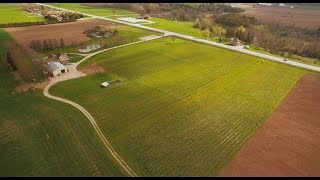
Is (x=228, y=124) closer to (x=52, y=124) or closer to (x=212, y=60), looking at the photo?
(x=52, y=124)

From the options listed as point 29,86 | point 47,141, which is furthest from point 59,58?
point 47,141

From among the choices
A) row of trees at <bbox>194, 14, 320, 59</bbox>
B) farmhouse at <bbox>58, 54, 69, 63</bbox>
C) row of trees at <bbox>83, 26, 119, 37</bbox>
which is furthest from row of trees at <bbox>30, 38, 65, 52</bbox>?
row of trees at <bbox>194, 14, 320, 59</bbox>

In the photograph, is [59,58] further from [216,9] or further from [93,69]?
[216,9]

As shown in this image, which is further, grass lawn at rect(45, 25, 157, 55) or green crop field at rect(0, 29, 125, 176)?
grass lawn at rect(45, 25, 157, 55)

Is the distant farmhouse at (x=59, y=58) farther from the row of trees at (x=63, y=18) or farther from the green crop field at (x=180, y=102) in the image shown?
the row of trees at (x=63, y=18)

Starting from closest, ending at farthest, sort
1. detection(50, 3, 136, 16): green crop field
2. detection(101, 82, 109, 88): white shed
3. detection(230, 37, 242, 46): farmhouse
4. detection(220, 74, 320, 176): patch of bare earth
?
detection(220, 74, 320, 176): patch of bare earth
detection(101, 82, 109, 88): white shed
detection(230, 37, 242, 46): farmhouse
detection(50, 3, 136, 16): green crop field

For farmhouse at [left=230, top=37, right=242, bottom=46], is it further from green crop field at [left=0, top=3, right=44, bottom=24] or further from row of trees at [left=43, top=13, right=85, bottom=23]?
green crop field at [left=0, top=3, right=44, bottom=24]

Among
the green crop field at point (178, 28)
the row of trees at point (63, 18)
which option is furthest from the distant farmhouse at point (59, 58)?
the green crop field at point (178, 28)
